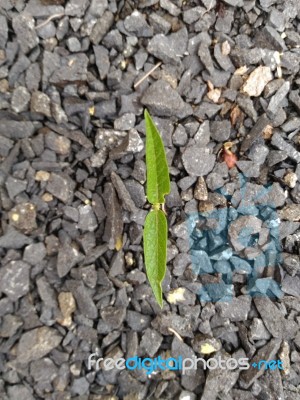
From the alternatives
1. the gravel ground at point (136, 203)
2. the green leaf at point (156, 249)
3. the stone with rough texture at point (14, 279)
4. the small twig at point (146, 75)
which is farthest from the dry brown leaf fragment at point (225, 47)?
the stone with rough texture at point (14, 279)

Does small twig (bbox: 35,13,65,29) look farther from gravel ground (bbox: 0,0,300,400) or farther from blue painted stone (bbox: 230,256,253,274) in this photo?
blue painted stone (bbox: 230,256,253,274)

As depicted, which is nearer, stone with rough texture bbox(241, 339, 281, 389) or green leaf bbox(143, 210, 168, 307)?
green leaf bbox(143, 210, 168, 307)

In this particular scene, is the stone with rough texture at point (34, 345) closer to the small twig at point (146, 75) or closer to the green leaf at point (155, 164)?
the green leaf at point (155, 164)

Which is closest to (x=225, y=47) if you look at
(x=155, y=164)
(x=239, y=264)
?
(x=155, y=164)

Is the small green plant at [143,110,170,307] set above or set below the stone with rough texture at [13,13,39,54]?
below

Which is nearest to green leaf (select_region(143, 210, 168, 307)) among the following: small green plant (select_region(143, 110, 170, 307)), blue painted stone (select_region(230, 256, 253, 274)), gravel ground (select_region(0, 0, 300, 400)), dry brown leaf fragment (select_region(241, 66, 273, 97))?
Result: small green plant (select_region(143, 110, 170, 307))

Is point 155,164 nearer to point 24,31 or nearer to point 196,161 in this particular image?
→ point 196,161

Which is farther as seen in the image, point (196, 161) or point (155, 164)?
point (196, 161)
